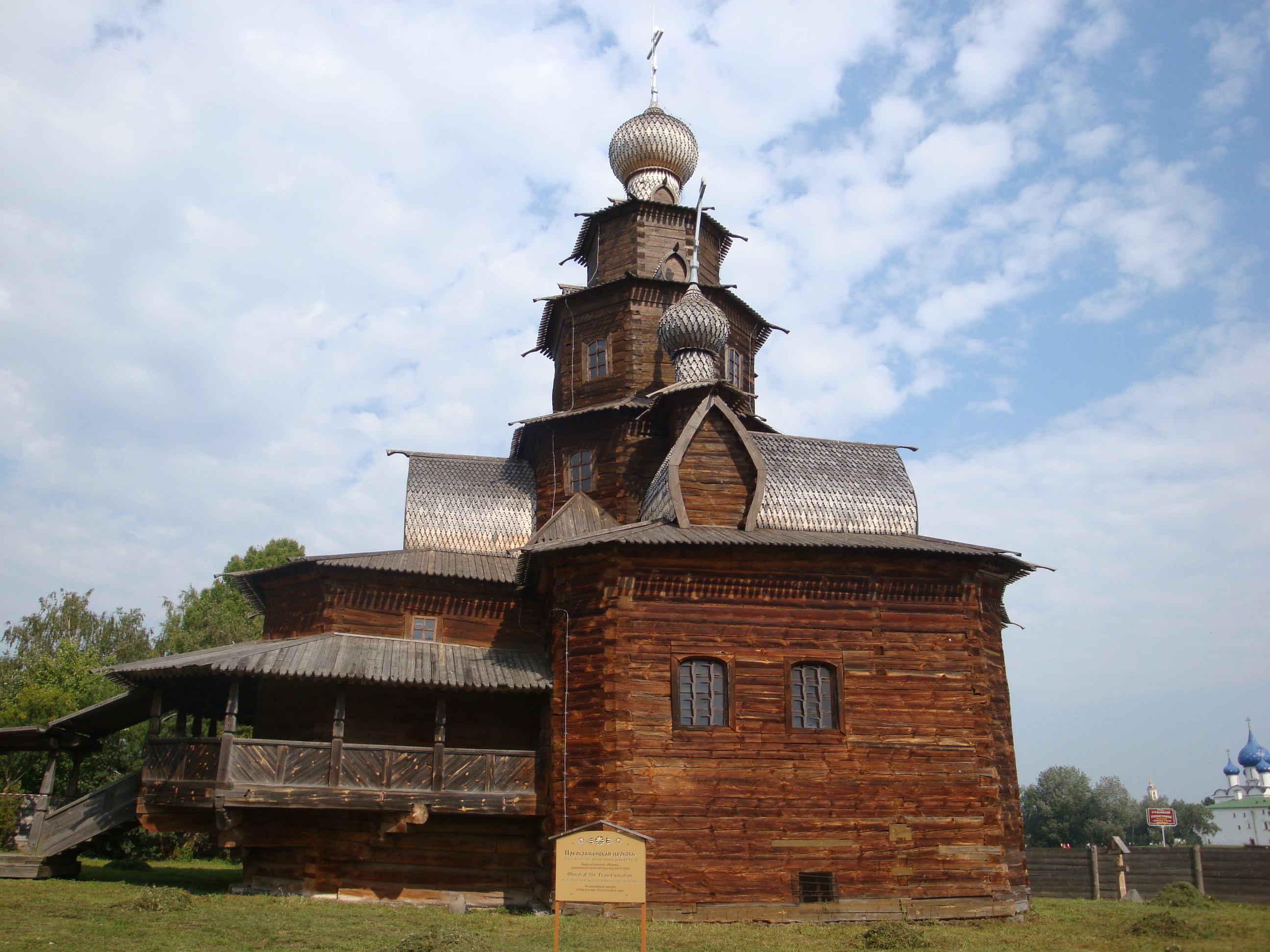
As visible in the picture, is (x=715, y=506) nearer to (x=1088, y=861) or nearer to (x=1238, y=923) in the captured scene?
(x=1238, y=923)

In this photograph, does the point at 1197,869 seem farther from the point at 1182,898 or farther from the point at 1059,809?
the point at 1059,809

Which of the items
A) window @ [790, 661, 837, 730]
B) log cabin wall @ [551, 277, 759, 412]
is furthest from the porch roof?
log cabin wall @ [551, 277, 759, 412]

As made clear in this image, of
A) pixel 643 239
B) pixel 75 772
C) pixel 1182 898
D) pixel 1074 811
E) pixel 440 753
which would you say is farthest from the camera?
pixel 1074 811

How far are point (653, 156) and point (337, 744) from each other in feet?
50.4

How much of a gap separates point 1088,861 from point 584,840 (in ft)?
49.0

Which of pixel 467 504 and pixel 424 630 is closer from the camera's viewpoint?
pixel 424 630

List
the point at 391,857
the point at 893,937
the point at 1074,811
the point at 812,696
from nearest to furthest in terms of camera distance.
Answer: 1. the point at 893,937
2. the point at 812,696
3. the point at 391,857
4. the point at 1074,811

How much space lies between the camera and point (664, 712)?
13.7 m

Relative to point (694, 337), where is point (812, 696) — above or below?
below

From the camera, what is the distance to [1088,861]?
64.2ft

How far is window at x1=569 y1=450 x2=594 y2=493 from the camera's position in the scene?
1933cm

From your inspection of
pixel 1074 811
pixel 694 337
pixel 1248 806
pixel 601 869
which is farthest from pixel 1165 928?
pixel 1248 806

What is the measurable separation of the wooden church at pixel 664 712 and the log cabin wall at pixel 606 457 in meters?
2.09

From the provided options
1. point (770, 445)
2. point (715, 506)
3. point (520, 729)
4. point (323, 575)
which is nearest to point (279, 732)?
point (323, 575)
